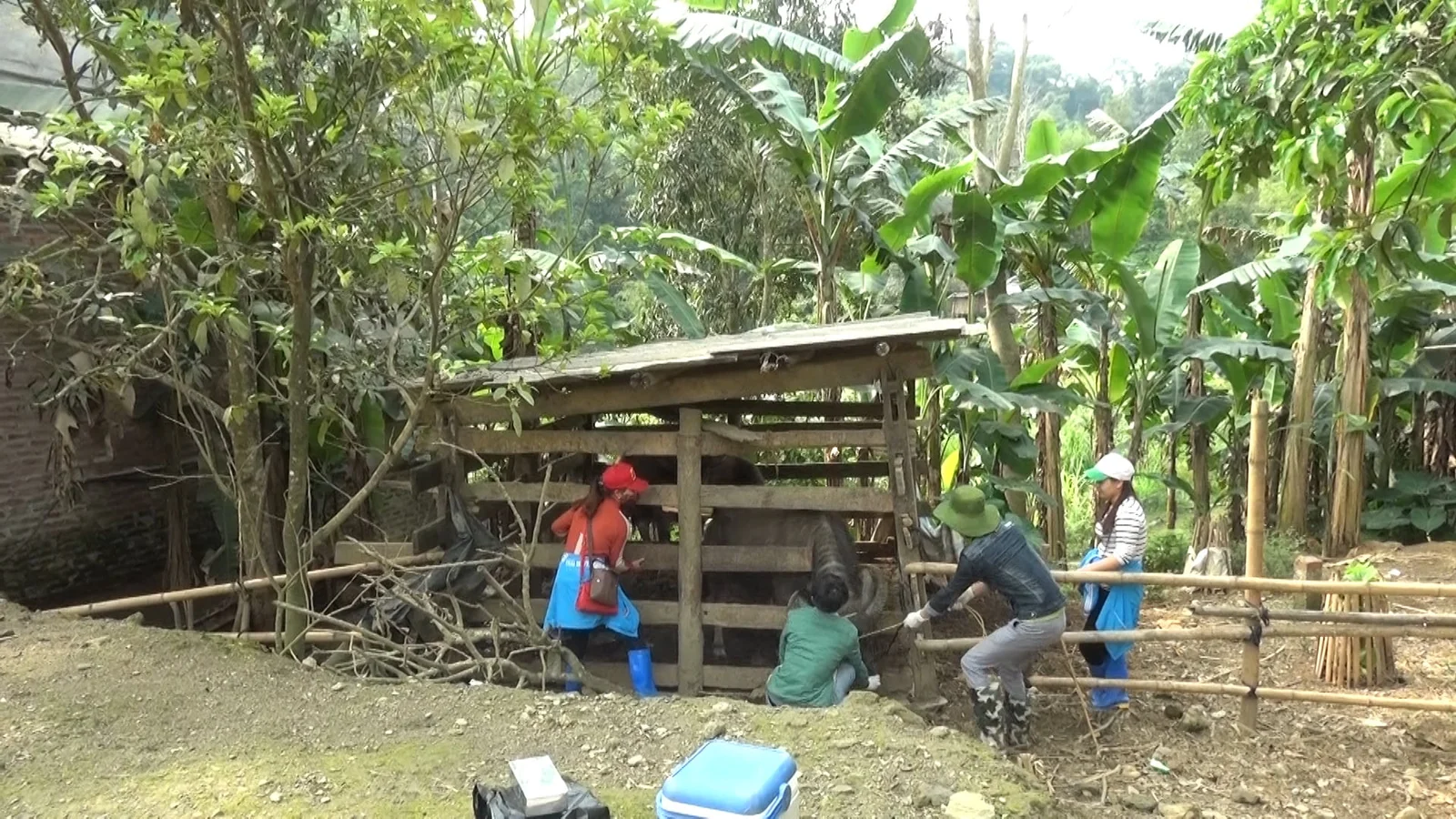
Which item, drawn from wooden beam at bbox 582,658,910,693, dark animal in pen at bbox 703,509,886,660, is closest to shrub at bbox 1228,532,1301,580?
wooden beam at bbox 582,658,910,693

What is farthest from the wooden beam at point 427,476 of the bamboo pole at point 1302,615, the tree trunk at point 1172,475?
the tree trunk at point 1172,475

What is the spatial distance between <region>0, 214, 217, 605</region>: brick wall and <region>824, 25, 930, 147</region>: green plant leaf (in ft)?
19.4

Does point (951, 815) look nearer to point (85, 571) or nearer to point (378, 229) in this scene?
point (378, 229)

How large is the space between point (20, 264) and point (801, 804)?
4.27 metres

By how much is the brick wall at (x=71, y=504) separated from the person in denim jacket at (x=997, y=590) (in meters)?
6.16

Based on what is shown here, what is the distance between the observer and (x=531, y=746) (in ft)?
12.9

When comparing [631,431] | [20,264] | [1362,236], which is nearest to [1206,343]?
[1362,236]

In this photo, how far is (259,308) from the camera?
579cm

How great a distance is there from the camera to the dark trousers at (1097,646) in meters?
6.02

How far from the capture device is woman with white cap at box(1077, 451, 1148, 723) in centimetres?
577

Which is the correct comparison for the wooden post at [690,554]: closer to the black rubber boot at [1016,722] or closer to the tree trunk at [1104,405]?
Result: the black rubber boot at [1016,722]

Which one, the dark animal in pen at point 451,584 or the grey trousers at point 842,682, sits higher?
the dark animal in pen at point 451,584

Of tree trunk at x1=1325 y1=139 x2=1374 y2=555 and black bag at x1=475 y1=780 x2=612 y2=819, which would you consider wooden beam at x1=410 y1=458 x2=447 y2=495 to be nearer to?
black bag at x1=475 y1=780 x2=612 y2=819

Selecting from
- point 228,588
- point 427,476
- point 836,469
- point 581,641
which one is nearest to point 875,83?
point 836,469
